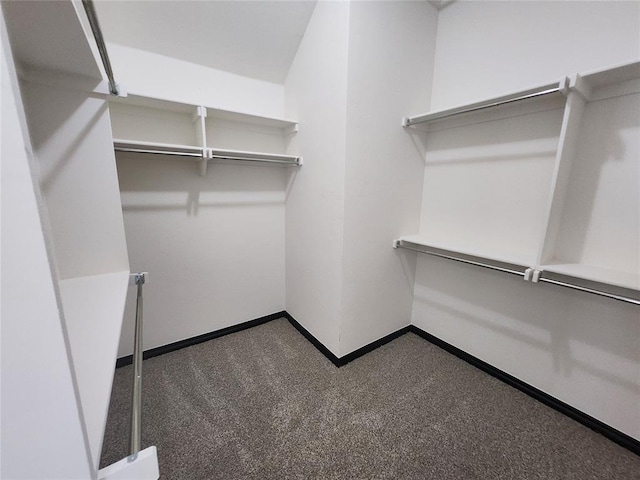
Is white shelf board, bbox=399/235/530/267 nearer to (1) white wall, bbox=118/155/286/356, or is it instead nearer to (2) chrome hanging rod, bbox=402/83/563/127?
(2) chrome hanging rod, bbox=402/83/563/127

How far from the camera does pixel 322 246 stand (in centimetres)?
208

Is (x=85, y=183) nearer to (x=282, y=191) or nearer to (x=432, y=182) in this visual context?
(x=282, y=191)

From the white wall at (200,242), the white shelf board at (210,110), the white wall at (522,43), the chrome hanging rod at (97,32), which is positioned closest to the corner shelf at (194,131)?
the white shelf board at (210,110)

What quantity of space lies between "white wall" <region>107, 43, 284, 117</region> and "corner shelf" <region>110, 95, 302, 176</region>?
0.31 ft

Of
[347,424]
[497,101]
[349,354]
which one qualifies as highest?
[497,101]

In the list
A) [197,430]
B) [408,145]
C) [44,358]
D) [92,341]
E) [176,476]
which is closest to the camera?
[44,358]

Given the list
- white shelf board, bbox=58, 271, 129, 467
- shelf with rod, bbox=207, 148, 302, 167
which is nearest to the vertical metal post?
white shelf board, bbox=58, 271, 129, 467

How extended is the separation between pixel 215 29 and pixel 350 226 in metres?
1.69

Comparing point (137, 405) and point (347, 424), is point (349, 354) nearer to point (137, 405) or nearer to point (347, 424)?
point (347, 424)

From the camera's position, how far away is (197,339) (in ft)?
7.57

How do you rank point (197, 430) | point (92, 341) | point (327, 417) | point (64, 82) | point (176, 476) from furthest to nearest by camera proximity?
point (327, 417) → point (197, 430) → point (176, 476) → point (64, 82) → point (92, 341)

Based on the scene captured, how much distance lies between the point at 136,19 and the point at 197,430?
2550 mm

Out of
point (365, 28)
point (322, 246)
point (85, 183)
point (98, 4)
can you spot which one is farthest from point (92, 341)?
point (365, 28)

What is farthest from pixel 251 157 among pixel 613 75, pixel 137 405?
pixel 613 75
